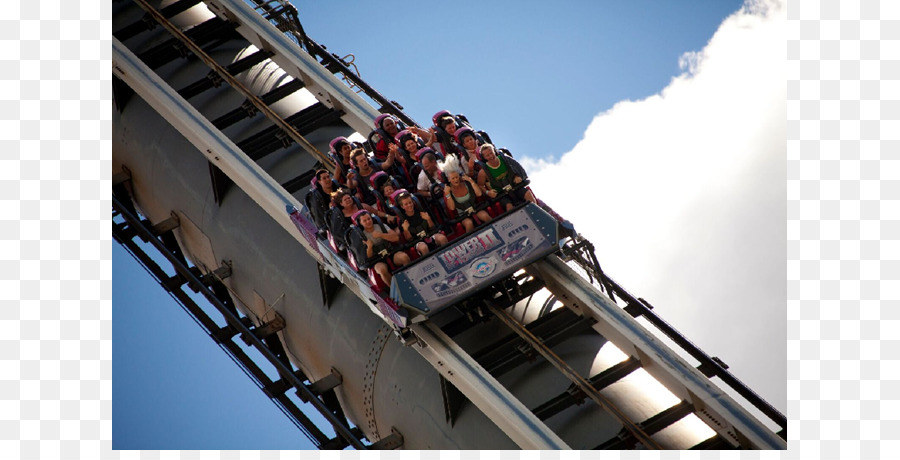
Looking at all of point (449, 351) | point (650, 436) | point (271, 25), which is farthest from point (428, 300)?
point (271, 25)

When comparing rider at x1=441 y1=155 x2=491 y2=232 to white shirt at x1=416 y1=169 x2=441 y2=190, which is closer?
rider at x1=441 y1=155 x2=491 y2=232

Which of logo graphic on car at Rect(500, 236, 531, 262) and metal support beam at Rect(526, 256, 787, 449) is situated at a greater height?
logo graphic on car at Rect(500, 236, 531, 262)

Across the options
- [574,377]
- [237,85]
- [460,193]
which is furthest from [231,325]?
[574,377]

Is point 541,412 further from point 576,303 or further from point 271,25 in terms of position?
point 271,25

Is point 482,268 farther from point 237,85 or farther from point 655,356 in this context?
point 237,85

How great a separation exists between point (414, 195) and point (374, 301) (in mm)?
1411

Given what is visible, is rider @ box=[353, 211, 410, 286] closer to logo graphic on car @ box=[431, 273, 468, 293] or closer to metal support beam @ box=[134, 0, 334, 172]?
logo graphic on car @ box=[431, 273, 468, 293]

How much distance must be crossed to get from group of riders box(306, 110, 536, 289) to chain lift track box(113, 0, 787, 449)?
0.90 m

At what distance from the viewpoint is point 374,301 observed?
15.8m

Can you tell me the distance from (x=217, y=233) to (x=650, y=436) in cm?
817

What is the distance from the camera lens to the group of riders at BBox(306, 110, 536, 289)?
15.5 metres

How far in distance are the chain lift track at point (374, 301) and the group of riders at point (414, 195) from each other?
90cm

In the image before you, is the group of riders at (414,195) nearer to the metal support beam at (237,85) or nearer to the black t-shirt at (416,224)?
the black t-shirt at (416,224)

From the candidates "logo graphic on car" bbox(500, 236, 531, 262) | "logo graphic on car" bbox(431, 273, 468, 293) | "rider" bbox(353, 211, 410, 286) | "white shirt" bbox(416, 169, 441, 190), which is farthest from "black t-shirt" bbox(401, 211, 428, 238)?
"logo graphic on car" bbox(500, 236, 531, 262)
